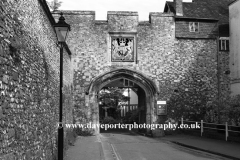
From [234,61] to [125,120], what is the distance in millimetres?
17371

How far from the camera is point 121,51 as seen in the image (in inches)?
837

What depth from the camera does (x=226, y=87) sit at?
21.8 meters

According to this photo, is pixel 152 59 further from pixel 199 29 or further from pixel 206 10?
pixel 206 10

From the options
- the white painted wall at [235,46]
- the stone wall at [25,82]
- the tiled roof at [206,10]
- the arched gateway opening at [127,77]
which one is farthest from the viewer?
the tiled roof at [206,10]

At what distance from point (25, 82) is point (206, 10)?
19.9m

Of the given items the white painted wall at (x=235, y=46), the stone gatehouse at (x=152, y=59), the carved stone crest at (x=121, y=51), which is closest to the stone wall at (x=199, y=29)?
the stone gatehouse at (x=152, y=59)

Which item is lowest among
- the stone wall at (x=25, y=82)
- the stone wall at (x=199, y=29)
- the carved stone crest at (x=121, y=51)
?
the stone wall at (x=25, y=82)

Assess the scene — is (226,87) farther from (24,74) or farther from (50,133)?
(24,74)

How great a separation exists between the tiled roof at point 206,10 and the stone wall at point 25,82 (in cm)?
1482

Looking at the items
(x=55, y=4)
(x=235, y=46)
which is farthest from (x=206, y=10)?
(x=55, y=4)

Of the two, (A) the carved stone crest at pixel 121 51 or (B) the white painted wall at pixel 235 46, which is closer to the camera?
(B) the white painted wall at pixel 235 46

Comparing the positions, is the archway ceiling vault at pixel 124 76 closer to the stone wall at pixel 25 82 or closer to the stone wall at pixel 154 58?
the stone wall at pixel 154 58

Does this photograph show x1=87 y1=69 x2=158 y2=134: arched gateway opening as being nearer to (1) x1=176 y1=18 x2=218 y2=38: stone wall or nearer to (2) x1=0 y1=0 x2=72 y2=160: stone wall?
(1) x1=176 y1=18 x2=218 y2=38: stone wall

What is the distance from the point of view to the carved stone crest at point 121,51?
69.4 feet
